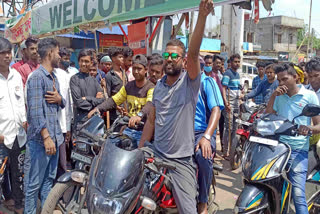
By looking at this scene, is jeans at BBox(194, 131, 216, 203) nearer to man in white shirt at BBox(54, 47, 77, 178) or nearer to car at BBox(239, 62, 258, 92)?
man in white shirt at BBox(54, 47, 77, 178)

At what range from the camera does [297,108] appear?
278 cm

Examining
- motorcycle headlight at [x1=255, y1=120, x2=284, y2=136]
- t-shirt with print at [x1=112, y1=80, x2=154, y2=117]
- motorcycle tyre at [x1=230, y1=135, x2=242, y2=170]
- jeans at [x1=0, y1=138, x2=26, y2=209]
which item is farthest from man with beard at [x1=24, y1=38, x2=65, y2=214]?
motorcycle tyre at [x1=230, y1=135, x2=242, y2=170]

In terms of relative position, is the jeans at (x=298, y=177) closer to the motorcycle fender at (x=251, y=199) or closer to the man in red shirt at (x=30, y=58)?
the motorcycle fender at (x=251, y=199)

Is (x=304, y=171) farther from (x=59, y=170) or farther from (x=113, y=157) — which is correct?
(x=59, y=170)

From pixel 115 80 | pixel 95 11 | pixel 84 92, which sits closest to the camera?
pixel 84 92

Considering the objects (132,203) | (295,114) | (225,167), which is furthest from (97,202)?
(225,167)

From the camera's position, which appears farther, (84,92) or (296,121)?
(84,92)

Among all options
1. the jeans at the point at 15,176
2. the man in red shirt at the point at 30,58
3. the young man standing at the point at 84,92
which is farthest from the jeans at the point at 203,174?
the man in red shirt at the point at 30,58

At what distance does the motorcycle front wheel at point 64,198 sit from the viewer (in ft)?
7.72

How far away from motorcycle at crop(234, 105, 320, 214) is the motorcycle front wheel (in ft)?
4.42

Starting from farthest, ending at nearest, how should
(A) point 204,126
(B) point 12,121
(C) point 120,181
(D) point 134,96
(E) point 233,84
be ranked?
1. (E) point 233,84
2. (D) point 134,96
3. (B) point 12,121
4. (A) point 204,126
5. (C) point 120,181

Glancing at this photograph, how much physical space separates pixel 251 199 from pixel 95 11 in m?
5.95

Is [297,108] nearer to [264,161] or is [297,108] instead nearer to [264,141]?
[264,141]

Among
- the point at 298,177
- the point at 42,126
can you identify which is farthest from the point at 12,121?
the point at 298,177
